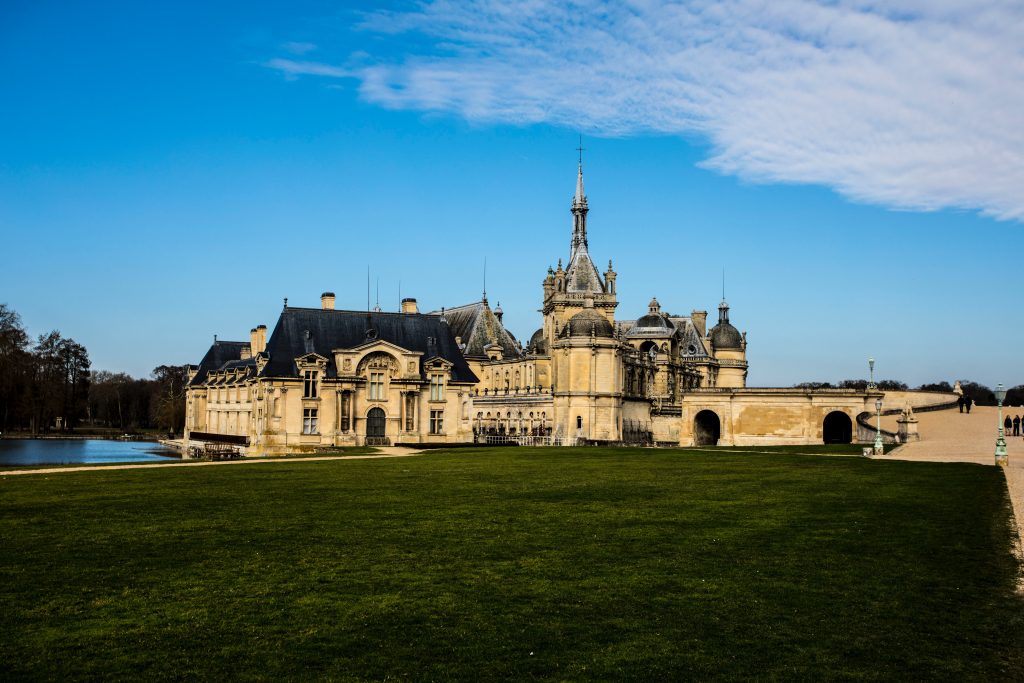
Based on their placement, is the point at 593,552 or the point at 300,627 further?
the point at 593,552

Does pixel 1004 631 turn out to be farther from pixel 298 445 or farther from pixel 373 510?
pixel 298 445

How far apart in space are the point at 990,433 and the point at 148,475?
142 ft

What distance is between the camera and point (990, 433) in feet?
170

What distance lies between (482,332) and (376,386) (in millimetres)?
40387

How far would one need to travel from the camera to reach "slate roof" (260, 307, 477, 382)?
65.3 meters

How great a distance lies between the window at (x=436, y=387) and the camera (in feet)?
221

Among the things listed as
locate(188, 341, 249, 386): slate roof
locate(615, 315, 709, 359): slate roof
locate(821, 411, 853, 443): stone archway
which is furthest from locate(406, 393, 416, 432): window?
locate(615, 315, 709, 359): slate roof

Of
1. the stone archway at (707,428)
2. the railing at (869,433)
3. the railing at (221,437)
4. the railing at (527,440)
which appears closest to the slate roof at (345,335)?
the railing at (527,440)

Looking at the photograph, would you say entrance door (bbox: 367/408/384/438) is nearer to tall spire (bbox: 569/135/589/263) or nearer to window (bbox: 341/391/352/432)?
window (bbox: 341/391/352/432)

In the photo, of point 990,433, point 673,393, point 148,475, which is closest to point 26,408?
point 673,393

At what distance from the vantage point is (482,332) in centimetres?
10612

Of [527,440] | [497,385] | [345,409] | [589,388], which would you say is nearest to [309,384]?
[345,409]

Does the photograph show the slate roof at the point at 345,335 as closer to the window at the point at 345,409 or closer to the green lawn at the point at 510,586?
the window at the point at 345,409

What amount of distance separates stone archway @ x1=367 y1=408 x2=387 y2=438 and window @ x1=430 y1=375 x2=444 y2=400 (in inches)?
151
